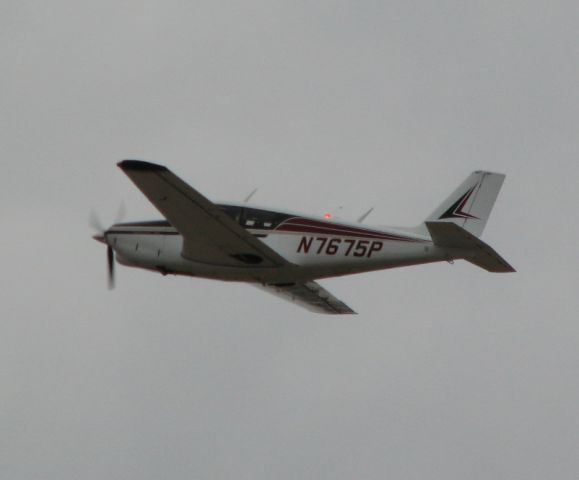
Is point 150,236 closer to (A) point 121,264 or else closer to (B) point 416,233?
(A) point 121,264

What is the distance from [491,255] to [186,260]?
6875 millimetres

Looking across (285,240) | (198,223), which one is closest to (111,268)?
(198,223)

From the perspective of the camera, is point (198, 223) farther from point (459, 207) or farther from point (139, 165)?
point (459, 207)

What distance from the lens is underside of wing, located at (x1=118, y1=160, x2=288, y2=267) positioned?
31844mm

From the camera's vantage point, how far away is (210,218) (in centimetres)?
3291

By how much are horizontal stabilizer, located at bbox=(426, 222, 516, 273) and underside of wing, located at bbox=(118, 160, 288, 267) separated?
3520 mm

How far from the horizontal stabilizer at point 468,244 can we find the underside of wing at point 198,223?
3.52 m

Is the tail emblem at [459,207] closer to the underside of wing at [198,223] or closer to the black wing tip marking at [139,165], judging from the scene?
the underside of wing at [198,223]

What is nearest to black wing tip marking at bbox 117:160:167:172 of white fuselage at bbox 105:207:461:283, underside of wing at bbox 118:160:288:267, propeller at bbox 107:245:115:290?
underside of wing at bbox 118:160:288:267

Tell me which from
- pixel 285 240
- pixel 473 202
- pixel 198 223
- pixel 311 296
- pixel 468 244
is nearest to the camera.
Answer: pixel 468 244

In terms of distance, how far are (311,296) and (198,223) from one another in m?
5.93

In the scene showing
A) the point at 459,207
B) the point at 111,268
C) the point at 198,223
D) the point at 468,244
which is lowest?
the point at 111,268

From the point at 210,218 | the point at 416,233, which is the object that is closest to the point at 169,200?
the point at 210,218

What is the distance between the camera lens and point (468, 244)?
3284cm
